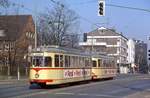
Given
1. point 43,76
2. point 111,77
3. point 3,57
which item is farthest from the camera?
point 3,57

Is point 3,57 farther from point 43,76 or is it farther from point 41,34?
point 43,76

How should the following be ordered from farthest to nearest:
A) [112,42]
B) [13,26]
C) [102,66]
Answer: [112,42] → [13,26] → [102,66]

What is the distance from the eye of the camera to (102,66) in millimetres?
51719

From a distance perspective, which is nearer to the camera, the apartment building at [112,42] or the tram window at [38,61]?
the tram window at [38,61]

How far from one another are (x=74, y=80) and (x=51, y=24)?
41096mm

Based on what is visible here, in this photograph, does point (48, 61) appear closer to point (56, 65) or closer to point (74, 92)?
point (56, 65)

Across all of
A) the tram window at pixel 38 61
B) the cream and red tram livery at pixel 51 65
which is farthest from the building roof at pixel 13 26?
the tram window at pixel 38 61

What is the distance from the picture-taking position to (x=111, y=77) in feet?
186

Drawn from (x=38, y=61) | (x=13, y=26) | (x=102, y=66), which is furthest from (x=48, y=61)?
(x=13, y=26)

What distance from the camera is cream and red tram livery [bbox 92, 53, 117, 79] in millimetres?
49156

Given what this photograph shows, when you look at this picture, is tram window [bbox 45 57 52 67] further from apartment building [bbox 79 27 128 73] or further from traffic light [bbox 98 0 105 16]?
apartment building [bbox 79 27 128 73]

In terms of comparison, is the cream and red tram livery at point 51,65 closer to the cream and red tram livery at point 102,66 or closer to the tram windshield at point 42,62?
the tram windshield at point 42,62

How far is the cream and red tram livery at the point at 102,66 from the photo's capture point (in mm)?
49156

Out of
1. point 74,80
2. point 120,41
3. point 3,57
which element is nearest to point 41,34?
point 3,57
